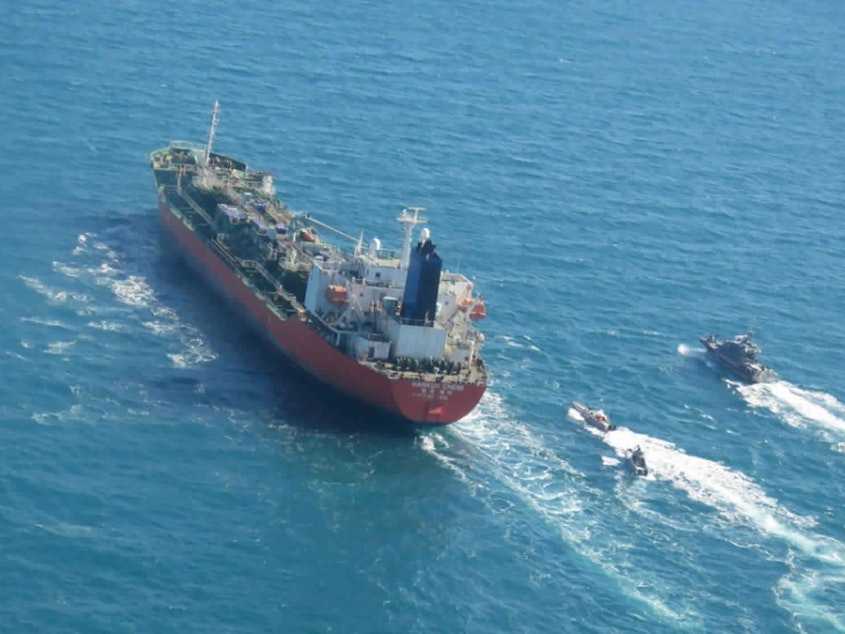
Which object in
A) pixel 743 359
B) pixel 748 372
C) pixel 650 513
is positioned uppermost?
pixel 743 359

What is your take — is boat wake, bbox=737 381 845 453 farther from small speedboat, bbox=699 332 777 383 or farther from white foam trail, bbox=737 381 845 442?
small speedboat, bbox=699 332 777 383

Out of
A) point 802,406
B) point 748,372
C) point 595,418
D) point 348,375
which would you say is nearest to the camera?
point 348,375

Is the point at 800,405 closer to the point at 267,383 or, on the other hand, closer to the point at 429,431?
the point at 429,431

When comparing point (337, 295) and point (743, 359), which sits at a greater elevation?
point (337, 295)

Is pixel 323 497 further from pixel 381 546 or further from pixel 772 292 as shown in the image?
pixel 772 292

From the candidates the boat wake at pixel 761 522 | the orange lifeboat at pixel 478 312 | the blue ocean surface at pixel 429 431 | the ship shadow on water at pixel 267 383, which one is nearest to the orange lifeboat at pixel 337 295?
the ship shadow on water at pixel 267 383

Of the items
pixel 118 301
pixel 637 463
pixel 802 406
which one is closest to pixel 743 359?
pixel 802 406
